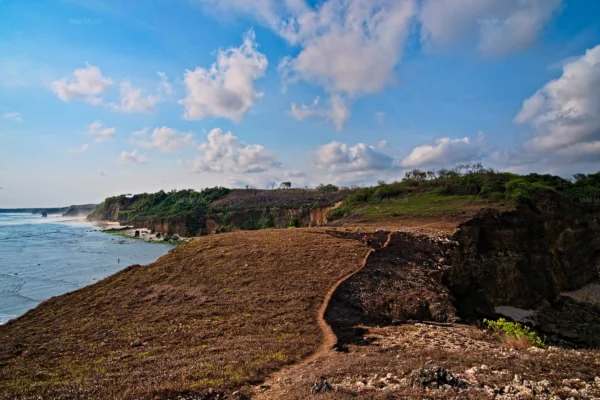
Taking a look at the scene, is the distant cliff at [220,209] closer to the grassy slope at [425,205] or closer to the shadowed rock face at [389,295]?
the grassy slope at [425,205]

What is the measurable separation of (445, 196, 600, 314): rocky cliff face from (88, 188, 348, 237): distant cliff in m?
22.5

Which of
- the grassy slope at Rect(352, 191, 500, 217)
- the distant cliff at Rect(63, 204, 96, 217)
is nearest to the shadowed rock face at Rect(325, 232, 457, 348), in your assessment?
the grassy slope at Rect(352, 191, 500, 217)

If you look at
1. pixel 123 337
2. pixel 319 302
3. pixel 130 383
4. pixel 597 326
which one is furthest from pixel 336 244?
pixel 597 326

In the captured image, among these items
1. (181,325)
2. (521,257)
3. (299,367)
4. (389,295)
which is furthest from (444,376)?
(521,257)

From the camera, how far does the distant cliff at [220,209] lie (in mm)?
60438

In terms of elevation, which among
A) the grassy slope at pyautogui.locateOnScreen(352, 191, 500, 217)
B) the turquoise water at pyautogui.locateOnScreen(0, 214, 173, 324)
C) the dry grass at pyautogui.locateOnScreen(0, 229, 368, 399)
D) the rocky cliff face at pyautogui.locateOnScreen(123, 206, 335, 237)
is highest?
the grassy slope at pyautogui.locateOnScreen(352, 191, 500, 217)

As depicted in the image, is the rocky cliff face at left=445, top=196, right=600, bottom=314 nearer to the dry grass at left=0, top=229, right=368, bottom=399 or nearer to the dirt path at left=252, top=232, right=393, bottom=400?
the dry grass at left=0, top=229, right=368, bottom=399

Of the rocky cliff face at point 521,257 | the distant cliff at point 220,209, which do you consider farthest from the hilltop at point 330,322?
the distant cliff at point 220,209

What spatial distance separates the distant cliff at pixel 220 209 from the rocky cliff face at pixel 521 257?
74.0ft

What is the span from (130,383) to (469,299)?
758 inches

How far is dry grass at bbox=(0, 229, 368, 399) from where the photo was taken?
695cm

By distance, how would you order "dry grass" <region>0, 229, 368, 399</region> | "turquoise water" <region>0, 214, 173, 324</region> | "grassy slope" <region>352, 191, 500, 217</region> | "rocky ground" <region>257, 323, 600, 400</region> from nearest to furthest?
"rocky ground" <region>257, 323, 600, 400</region>
"dry grass" <region>0, 229, 368, 399</region>
"turquoise water" <region>0, 214, 173, 324</region>
"grassy slope" <region>352, 191, 500, 217</region>

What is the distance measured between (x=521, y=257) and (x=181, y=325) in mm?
24850

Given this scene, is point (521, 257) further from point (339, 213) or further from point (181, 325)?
point (181, 325)
